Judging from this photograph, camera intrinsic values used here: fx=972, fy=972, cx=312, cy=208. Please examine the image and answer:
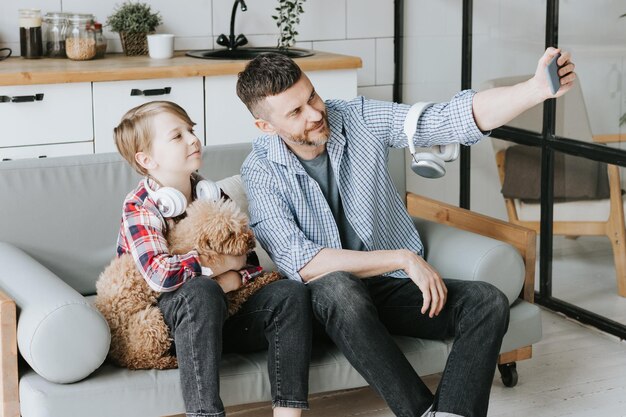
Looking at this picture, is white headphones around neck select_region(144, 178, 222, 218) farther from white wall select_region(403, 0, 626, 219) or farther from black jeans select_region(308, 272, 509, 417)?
white wall select_region(403, 0, 626, 219)

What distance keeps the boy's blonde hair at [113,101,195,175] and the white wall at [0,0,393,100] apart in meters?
1.70

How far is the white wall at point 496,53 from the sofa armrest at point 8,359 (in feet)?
6.47

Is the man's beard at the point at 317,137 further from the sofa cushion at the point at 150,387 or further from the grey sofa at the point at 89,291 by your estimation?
the sofa cushion at the point at 150,387

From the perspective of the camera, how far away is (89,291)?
8.90ft

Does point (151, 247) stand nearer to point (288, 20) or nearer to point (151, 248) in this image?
point (151, 248)

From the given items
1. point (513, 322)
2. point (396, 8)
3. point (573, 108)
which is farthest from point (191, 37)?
point (513, 322)

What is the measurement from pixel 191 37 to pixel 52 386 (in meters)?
2.30

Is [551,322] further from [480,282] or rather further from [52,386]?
[52,386]

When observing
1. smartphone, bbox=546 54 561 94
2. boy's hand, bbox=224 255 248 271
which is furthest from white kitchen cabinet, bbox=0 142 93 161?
smartphone, bbox=546 54 561 94

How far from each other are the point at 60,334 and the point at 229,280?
43cm

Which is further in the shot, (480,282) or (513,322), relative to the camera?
(513,322)

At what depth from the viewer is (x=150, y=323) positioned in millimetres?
2199

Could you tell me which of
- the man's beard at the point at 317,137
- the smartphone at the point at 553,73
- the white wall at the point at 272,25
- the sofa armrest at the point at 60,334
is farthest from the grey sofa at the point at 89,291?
the white wall at the point at 272,25

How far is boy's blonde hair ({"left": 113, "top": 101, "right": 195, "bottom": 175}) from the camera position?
2.35m
